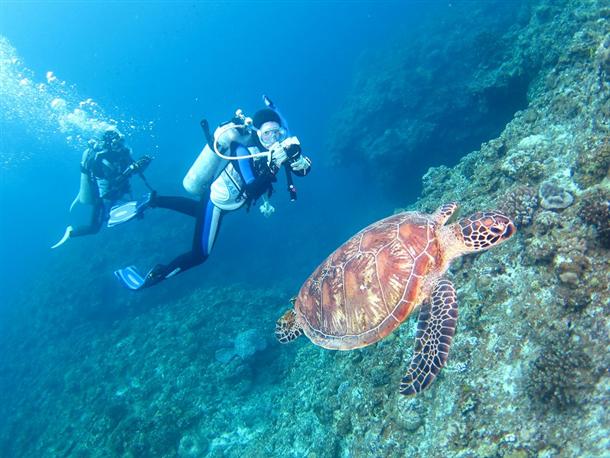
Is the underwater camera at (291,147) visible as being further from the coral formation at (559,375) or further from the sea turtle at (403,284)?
the coral formation at (559,375)

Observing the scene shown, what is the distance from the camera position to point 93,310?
16516 mm

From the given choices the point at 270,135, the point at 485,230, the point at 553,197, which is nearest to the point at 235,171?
the point at 270,135

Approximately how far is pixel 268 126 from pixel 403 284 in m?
3.59

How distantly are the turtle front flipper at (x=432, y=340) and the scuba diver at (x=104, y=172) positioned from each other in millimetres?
9935

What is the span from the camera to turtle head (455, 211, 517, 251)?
321 centimetres

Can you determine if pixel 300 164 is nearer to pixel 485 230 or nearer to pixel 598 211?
pixel 485 230

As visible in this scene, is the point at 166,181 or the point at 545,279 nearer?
the point at 545,279

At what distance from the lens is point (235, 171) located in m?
6.25

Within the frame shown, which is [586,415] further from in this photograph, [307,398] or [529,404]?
[307,398]

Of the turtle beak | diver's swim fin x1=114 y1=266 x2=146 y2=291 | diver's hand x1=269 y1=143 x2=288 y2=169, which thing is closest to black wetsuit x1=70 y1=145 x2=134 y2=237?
diver's swim fin x1=114 y1=266 x2=146 y2=291

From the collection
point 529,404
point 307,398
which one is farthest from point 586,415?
point 307,398

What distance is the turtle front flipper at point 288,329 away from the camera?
15.5 ft

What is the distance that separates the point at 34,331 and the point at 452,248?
72.4 feet

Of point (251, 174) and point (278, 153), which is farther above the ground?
point (251, 174)
